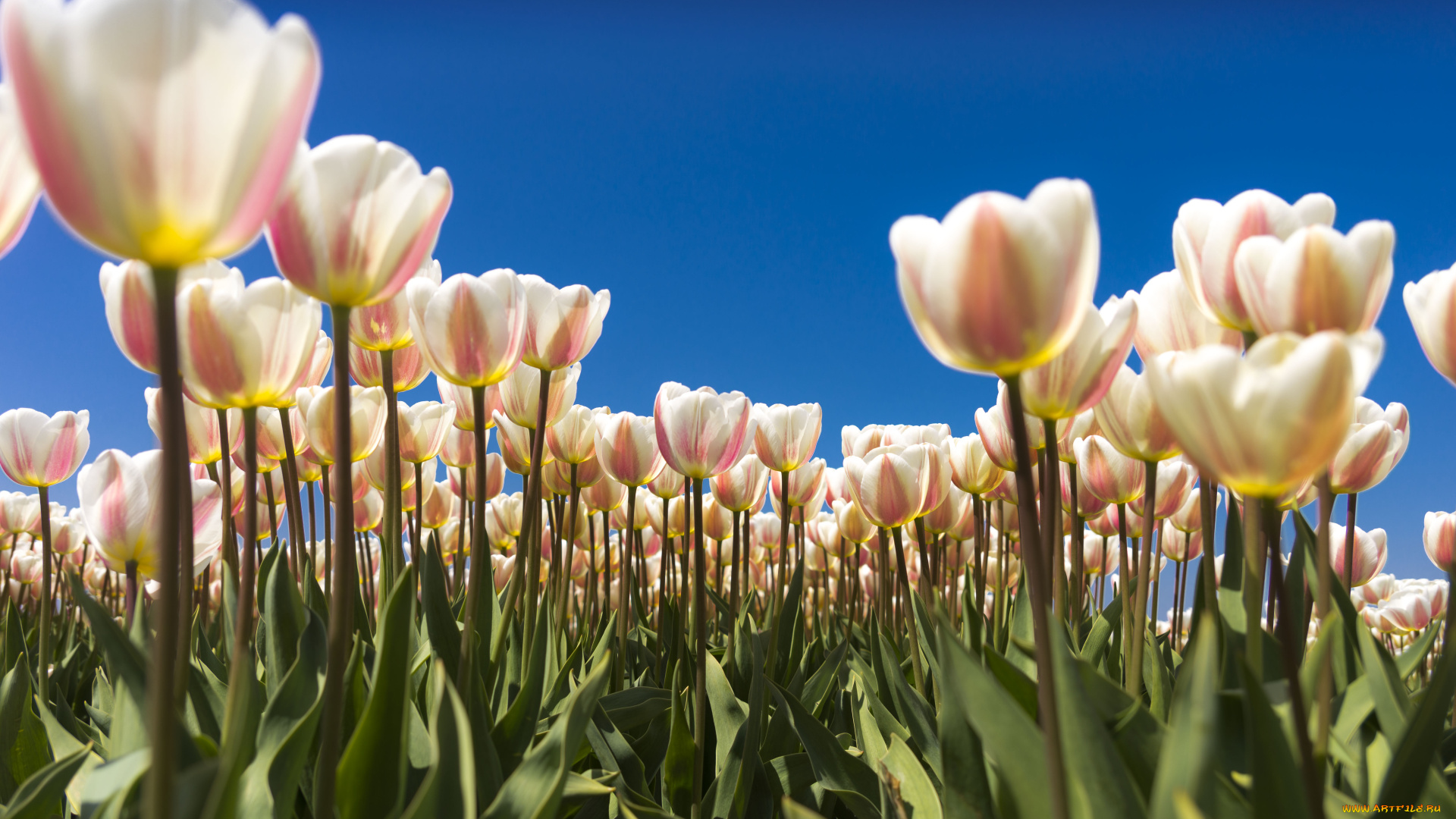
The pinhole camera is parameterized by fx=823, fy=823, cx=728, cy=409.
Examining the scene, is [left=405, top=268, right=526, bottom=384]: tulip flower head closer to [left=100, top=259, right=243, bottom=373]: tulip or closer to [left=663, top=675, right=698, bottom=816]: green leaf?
[left=100, top=259, right=243, bottom=373]: tulip

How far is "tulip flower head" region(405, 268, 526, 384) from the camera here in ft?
5.99

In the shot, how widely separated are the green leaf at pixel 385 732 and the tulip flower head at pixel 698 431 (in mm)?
1156

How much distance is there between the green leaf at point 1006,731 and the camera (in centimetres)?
109

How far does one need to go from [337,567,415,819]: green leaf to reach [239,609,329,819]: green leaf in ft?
0.25

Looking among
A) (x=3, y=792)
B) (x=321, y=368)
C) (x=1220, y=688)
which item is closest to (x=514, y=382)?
(x=321, y=368)

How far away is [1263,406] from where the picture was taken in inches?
35.3

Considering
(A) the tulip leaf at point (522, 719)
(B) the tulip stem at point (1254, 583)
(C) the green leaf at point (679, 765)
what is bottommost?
(C) the green leaf at point (679, 765)

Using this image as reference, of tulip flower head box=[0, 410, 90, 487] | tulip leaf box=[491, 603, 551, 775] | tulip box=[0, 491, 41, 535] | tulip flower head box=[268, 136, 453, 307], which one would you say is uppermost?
tulip box=[0, 491, 41, 535]

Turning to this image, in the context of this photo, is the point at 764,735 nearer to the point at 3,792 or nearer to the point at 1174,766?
the point at 1174,766

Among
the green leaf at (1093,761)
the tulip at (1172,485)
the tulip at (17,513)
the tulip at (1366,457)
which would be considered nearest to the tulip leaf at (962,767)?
the green leaf at (1093,761)

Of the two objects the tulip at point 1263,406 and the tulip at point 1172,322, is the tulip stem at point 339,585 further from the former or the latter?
the tulip at point 1172,322

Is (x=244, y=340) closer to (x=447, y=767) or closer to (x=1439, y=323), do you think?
(x=447, y=767)

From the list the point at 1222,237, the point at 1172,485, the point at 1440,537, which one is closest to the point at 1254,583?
the point at 1222,237

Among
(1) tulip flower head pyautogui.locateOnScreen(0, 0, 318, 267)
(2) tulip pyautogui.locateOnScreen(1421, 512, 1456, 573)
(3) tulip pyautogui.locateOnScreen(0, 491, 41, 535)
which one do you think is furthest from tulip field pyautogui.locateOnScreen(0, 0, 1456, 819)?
(3) tulip pyautogui.locateOnScreen(0, 491, 41, 535)
